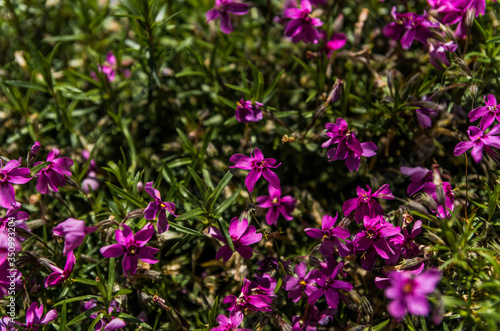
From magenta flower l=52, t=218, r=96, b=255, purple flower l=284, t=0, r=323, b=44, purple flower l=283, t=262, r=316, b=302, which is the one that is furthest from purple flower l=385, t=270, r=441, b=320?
purple flower l=284, t=0, r=323, b=44

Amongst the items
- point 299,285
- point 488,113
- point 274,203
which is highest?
point 488,113

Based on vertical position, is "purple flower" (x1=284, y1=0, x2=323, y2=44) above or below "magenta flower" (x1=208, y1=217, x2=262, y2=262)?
above

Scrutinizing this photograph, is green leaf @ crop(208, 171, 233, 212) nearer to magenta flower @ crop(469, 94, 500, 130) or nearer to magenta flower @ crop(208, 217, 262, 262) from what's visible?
magenta flower @ crop(208, 217, 262, 262)

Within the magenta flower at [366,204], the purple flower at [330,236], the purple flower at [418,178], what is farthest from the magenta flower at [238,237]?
the purple flower at [418,178]

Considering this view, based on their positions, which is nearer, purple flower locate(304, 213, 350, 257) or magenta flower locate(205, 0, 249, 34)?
purple flower locate(304, 213, 350, 257)

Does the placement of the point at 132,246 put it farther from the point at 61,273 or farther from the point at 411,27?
the point at 411,27

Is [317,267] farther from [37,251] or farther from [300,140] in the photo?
[37,251]

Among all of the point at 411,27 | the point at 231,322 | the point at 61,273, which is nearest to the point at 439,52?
the point at 411,27
